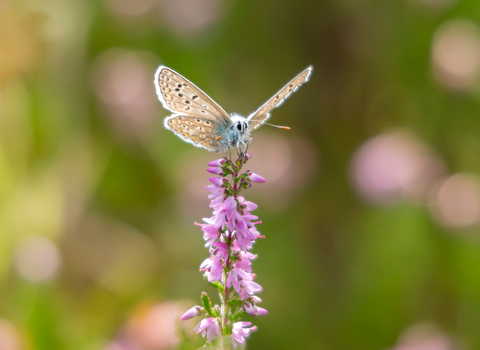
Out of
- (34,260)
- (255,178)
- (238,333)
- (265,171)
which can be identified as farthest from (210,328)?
(265,171)

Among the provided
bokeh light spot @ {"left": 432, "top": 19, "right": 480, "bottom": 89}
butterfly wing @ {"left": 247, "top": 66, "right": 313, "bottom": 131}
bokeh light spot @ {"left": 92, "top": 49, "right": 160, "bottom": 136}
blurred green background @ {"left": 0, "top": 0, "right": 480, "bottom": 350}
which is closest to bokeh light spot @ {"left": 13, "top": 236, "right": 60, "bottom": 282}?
blurred green background @ {"left": 0, "top": 0, "right": 480, "bottom": 350}

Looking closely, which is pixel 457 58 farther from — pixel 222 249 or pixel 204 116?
pixel 222 249

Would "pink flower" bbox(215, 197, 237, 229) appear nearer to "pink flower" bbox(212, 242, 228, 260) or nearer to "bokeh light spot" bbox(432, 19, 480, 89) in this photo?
"pink flower" bbox(212, 242, 228, 260)

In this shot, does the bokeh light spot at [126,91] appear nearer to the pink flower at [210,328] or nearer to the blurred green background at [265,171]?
the blurred green background at [265,171]

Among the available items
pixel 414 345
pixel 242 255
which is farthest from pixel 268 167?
pixel 242 255

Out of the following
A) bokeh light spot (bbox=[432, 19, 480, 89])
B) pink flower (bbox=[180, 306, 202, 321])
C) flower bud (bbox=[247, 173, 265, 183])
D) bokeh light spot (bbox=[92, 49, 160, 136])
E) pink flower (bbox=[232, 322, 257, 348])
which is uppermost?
bokeh light spot (bbox=[92, 49, 160, 136])

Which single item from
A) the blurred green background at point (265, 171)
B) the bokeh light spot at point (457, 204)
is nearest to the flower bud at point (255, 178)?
the blurred green background at point (265, 171)

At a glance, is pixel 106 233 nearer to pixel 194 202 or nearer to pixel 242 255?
pixel 194 202
